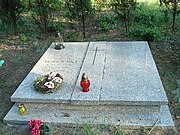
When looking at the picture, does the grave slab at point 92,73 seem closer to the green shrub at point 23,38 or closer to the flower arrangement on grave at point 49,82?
the flower arrangement on grave at point 49,82

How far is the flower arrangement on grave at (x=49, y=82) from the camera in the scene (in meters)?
3.86

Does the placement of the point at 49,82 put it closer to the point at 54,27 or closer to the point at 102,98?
the point at 102,98

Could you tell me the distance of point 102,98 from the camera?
3.69 metres

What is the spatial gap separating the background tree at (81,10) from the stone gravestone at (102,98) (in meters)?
2.40

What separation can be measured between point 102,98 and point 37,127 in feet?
2.79

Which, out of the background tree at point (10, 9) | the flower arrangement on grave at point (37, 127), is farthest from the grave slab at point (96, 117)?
the background tree at point (10, 9)

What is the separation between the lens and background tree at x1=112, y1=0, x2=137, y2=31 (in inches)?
260

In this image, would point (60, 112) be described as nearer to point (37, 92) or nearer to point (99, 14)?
point (37, 92)

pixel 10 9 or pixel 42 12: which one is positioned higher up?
pixel 10 9

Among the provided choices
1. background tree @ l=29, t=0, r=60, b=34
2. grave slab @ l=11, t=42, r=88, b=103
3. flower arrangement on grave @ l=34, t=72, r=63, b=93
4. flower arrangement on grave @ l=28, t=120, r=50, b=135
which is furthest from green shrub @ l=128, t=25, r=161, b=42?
flower arrangement on grave @ l=28, t=120, r=50, b=135

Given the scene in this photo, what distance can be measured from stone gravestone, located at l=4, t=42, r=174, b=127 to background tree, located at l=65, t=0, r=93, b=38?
2401mm

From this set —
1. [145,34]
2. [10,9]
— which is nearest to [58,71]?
[145,34]

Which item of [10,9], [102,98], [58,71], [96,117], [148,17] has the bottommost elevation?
[96,117]

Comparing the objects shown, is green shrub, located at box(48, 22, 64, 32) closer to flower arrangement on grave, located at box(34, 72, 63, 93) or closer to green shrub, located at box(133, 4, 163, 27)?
green shrub, located at box(133, 4, 163, 27)
